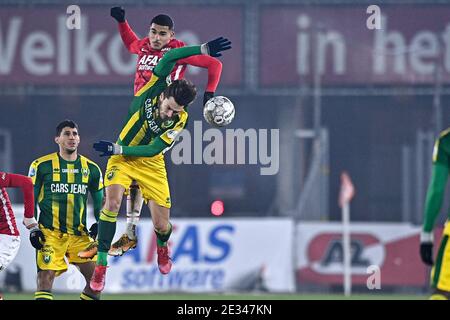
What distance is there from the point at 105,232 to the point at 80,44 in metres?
12.7

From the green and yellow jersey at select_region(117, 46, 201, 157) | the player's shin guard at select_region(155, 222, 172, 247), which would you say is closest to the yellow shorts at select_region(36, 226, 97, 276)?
the player's shin guard at select_region(155, 222, 172, 247)

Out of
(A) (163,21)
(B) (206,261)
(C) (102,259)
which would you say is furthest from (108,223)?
(B) (206,261)

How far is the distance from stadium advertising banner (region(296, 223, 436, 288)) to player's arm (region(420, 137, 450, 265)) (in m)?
12.9

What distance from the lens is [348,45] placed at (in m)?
24.5

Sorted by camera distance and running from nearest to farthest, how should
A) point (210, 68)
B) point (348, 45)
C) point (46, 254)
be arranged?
point (210, 68) < point (46, 254) < point (348, 45)

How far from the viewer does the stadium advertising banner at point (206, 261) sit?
806 inches

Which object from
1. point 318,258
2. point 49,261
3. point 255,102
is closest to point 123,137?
point 49,261

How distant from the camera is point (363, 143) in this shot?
82.1ft

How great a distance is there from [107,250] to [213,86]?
189cm

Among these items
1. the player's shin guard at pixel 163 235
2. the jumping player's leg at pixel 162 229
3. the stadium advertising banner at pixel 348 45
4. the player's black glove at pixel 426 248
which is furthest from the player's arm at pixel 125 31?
the stadium advertising banner at pixel 348 45

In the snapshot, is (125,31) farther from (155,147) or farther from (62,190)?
(62,190)

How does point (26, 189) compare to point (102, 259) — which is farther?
point (102, 259)

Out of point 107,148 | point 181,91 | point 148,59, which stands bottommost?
point 107,148

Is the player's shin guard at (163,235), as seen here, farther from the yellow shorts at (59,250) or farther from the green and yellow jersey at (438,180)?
the green and yellow jersey at (438,180)
